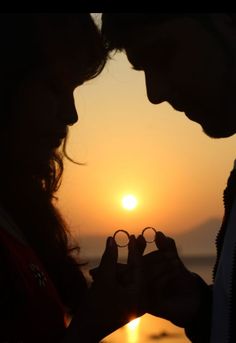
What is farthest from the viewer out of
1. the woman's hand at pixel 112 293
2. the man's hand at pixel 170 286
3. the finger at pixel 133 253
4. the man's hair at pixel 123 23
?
the man's hair at pixel 123 23

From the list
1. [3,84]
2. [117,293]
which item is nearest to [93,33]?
[3,84]

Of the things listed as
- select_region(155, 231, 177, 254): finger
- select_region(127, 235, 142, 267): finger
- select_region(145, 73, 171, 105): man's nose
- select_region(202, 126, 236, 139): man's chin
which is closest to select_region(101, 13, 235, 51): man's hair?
select_region(145, 73, 171, 105): man's nose

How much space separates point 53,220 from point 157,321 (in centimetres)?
3261

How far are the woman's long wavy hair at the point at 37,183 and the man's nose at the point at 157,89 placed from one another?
382 millimetres

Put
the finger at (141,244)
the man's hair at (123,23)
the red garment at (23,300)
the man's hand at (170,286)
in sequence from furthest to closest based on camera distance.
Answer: the man's hair at (123,23), the man's hand at (170,286), the finger at (141,244), the red garment at (23,300)

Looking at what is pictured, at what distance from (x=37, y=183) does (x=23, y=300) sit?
55.6 inches

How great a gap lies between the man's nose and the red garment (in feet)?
5.31

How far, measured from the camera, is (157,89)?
411cm

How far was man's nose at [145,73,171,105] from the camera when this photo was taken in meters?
4.09

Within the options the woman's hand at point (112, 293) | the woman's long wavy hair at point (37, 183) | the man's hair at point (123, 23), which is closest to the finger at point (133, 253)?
the woman's hand at point (112, 293)

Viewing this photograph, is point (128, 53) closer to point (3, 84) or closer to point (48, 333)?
point (3, 84)

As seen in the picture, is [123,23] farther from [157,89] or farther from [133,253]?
[133,253]

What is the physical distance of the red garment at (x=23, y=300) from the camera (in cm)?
270

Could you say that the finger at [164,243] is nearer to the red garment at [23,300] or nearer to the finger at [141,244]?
the finger at [141,244]
